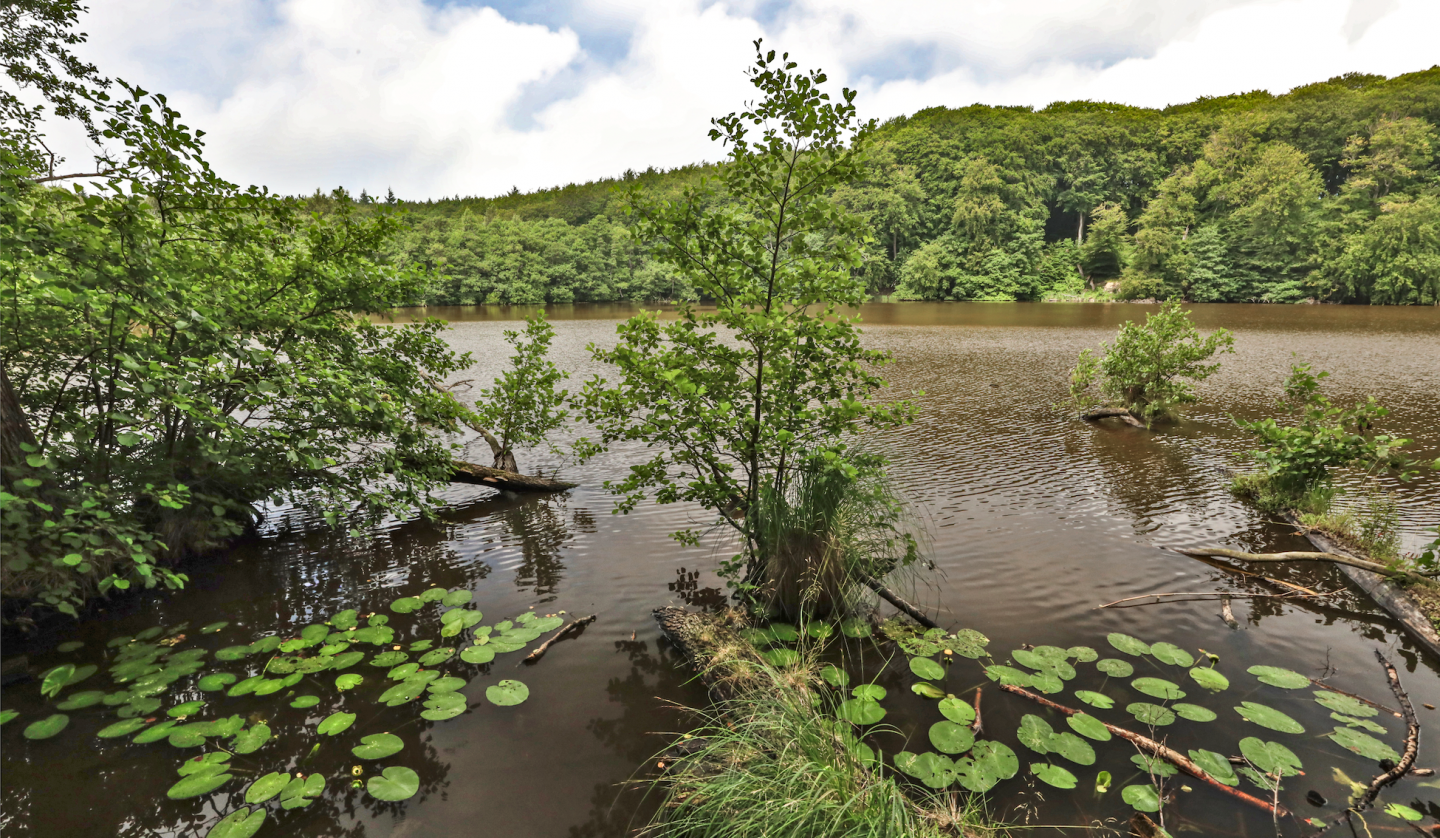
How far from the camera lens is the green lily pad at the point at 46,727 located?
405 centimetres

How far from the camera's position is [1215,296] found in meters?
59.4

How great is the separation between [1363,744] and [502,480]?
1040 centimetres

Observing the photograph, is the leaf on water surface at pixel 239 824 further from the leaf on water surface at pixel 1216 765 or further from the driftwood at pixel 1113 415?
the driftwood at pixel 1113 415

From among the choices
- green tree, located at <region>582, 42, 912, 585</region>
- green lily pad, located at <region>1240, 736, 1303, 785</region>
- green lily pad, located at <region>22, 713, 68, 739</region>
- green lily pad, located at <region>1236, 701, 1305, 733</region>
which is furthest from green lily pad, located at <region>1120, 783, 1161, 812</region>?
green lily pad, located at <region>22, 713, 68, 739</region>

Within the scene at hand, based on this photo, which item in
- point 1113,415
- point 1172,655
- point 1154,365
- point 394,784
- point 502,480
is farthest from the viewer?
point 1113,415

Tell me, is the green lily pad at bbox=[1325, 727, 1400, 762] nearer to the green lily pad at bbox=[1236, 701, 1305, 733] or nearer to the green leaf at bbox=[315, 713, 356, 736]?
the green lily pad at bbox=[1236, 701, 1305, 733]

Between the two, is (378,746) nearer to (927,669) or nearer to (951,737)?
(951,737)

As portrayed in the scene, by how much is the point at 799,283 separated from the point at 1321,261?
76228mm

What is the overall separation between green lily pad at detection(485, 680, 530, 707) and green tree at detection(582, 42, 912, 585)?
207 cm

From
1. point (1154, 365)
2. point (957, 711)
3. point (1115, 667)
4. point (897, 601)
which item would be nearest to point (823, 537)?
point (897, 601)

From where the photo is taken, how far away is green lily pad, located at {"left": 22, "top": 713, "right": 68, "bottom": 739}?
4.05 meters

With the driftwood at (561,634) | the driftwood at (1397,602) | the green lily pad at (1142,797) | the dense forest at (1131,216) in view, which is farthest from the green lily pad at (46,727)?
the dense forest at (1131,216)

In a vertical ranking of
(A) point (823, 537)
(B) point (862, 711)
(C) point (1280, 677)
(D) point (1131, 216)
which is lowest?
(C) point (1280, 677)

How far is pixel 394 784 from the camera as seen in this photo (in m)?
3.76
